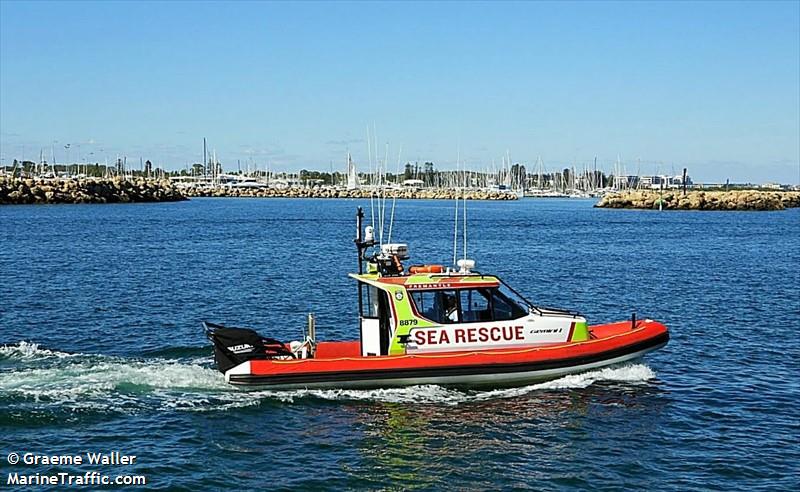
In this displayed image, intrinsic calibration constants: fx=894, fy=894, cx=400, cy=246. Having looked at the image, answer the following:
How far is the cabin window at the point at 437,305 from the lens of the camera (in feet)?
56.1

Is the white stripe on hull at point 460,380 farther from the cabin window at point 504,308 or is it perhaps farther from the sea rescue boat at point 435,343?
the cabin window at point 504,308

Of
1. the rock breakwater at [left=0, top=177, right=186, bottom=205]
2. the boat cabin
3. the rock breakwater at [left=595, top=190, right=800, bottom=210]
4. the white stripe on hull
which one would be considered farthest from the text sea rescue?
the rock breakwater at [left=595, top=190, right=800, bottom=210]

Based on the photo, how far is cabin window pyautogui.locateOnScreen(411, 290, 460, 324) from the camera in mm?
17094

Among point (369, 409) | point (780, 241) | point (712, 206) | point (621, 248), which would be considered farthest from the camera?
point (712, 206)

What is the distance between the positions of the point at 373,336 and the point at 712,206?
414ft

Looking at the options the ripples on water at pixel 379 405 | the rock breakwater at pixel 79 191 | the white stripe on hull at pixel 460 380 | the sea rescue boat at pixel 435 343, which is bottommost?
the ripples on water at pixel 379 405

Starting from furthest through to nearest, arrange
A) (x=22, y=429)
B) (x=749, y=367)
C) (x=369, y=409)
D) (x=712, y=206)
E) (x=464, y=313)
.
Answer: (x=712, y=206) < (x=749, y=367) < (x=464, y=313) < (x=369, y=409) < (x=22, y=429)

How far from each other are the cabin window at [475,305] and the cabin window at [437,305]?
0.47 feet

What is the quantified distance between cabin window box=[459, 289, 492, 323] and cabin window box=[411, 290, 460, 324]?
0.14m

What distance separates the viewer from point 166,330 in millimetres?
24750

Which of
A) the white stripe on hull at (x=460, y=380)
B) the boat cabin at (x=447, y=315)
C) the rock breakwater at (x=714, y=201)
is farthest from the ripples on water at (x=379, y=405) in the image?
the rock breakwater at (x=714, y=201)

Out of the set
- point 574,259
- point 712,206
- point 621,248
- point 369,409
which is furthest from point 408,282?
point 712,206

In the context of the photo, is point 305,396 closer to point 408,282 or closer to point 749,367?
point 408,282

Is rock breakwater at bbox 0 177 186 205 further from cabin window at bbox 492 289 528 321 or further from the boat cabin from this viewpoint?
cabin window at bbox 492 289 528 321
